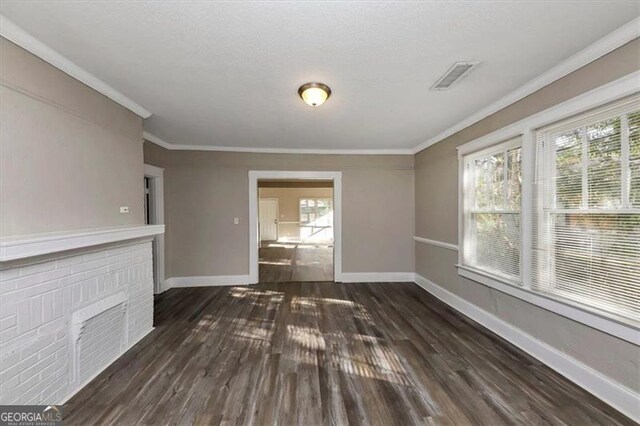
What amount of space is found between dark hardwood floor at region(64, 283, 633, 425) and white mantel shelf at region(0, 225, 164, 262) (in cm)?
109

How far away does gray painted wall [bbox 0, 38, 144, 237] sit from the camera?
5.16 ft

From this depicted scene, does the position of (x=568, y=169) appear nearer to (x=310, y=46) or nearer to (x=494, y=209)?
(x=494, y=209)

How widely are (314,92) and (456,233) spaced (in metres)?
2.62

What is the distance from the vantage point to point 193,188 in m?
4.47

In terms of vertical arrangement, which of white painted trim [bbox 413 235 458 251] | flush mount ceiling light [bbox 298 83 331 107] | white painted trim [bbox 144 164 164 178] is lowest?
white painted trim [bbox 413 235 458 251]

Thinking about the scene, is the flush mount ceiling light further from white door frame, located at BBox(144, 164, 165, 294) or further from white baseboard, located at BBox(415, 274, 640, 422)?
white door frame, located at BBox(144, 164, 165, 294)

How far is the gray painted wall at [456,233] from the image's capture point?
5.66 feet

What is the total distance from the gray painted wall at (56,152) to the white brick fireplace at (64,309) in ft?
0.60

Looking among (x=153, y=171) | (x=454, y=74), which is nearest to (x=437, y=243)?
(x=454, y=74)

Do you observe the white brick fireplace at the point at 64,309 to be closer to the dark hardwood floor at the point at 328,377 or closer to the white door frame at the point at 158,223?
the dark hardwood floor at the point at 328,377

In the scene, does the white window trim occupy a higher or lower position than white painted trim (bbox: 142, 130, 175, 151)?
lower

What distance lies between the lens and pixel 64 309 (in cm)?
184

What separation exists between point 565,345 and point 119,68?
4.12m

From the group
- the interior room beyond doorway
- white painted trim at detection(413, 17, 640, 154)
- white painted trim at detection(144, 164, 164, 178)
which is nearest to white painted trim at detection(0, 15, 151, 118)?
white painted trim at detection(144, 164, 164, 178)
